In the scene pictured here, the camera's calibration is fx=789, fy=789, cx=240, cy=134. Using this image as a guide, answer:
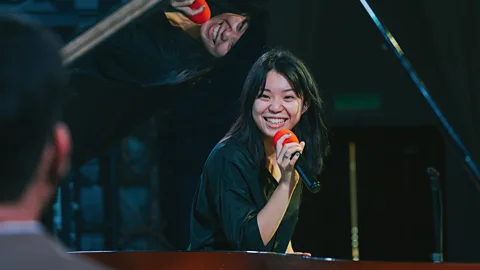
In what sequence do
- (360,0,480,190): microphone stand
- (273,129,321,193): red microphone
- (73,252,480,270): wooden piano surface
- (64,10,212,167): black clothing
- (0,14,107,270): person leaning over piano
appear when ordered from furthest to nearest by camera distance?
(64,10,212,167): black clothing < (273,129,321,193): red microphone < (360,0,480,190): microphone stand < (73,252,480,270): wooden piano surface < (0,14,107,270): person leaning over piano

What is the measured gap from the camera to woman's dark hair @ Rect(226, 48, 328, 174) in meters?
3.09

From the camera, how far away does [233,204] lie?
311 cm

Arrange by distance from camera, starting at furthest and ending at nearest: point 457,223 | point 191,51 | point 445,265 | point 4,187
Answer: point 191,51, point 457,223, point 445,265, point 4,187

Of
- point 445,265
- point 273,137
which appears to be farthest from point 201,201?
point 445,265

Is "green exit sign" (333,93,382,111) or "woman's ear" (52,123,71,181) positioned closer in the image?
"woman's ear" (52,123,71,181)

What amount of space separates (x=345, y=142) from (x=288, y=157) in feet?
0.78

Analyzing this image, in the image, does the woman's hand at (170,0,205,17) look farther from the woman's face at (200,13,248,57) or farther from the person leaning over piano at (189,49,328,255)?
the person leaning over piano at (189,49,328,255)

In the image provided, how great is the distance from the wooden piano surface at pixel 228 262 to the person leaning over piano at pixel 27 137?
181 cm

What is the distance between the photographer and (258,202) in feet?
10.1

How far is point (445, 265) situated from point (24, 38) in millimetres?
1891

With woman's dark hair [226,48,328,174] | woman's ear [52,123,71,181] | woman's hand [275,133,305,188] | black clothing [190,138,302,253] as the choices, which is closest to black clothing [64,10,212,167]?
woman's dark hair [226,48,328,174]

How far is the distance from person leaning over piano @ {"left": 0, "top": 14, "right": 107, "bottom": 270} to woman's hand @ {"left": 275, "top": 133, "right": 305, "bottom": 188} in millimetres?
2250

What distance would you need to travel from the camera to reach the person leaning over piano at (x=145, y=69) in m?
3.12

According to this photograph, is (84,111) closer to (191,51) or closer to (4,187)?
(191,51)
